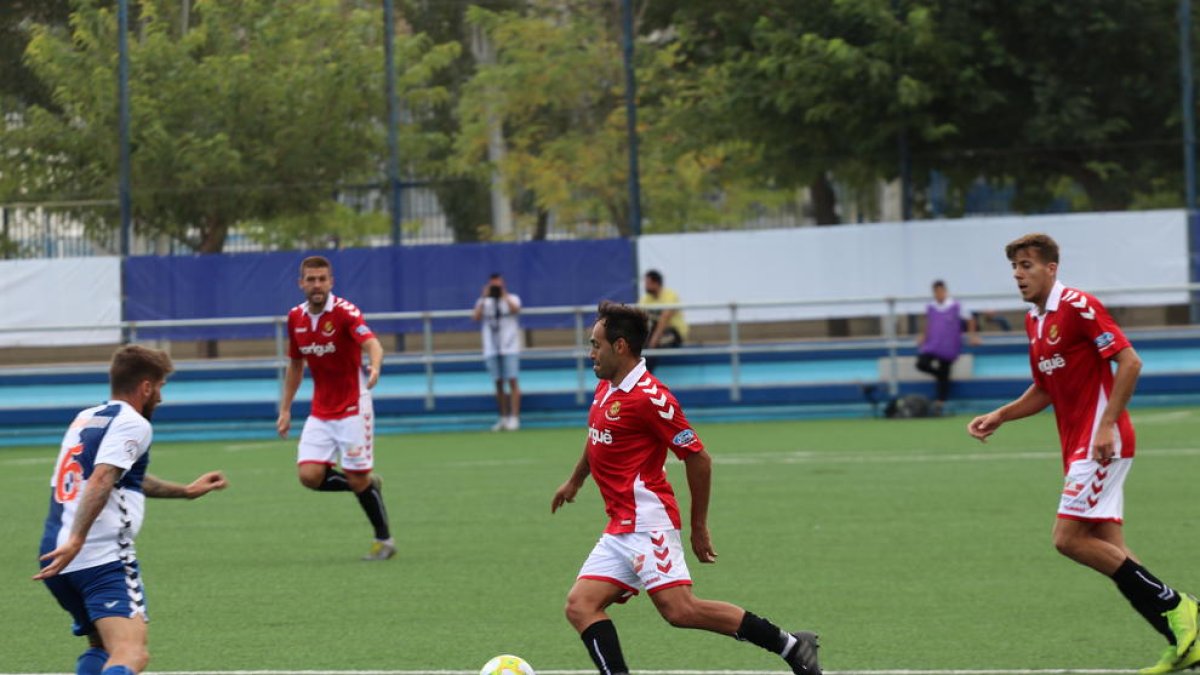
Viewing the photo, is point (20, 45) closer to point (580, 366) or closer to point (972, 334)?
point (580, 366)

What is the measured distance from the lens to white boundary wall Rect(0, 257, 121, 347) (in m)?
25.4

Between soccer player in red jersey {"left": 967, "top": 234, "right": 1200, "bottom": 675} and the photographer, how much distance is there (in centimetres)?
1462

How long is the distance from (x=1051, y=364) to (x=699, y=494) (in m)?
1.98

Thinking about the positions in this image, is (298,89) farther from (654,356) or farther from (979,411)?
(979,411)

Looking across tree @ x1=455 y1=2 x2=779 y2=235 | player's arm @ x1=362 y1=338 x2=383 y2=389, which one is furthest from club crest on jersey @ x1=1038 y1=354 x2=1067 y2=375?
tree @ x1=455 y1=2 x2=779 y2=235

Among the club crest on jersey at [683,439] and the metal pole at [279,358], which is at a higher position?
the club crest on jersey at [683,439]

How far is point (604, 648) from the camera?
6.66m

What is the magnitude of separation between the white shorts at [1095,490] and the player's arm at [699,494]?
5.96 feet

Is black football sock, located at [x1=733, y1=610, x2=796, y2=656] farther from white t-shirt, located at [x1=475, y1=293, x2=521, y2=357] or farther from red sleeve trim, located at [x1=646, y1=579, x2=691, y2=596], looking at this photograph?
white t-shirt, located at [x1=475, y1=293, x2=521, y2=357]

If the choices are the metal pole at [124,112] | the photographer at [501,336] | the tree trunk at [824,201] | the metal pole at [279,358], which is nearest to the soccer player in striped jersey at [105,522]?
the photographer at [501,336]

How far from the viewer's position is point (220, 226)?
2642 cm

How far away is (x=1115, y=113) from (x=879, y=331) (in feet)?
16.6

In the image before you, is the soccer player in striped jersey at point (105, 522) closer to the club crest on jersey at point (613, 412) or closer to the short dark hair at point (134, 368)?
the short dark hair at point (134, 368)

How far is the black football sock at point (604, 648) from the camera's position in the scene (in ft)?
21.9
